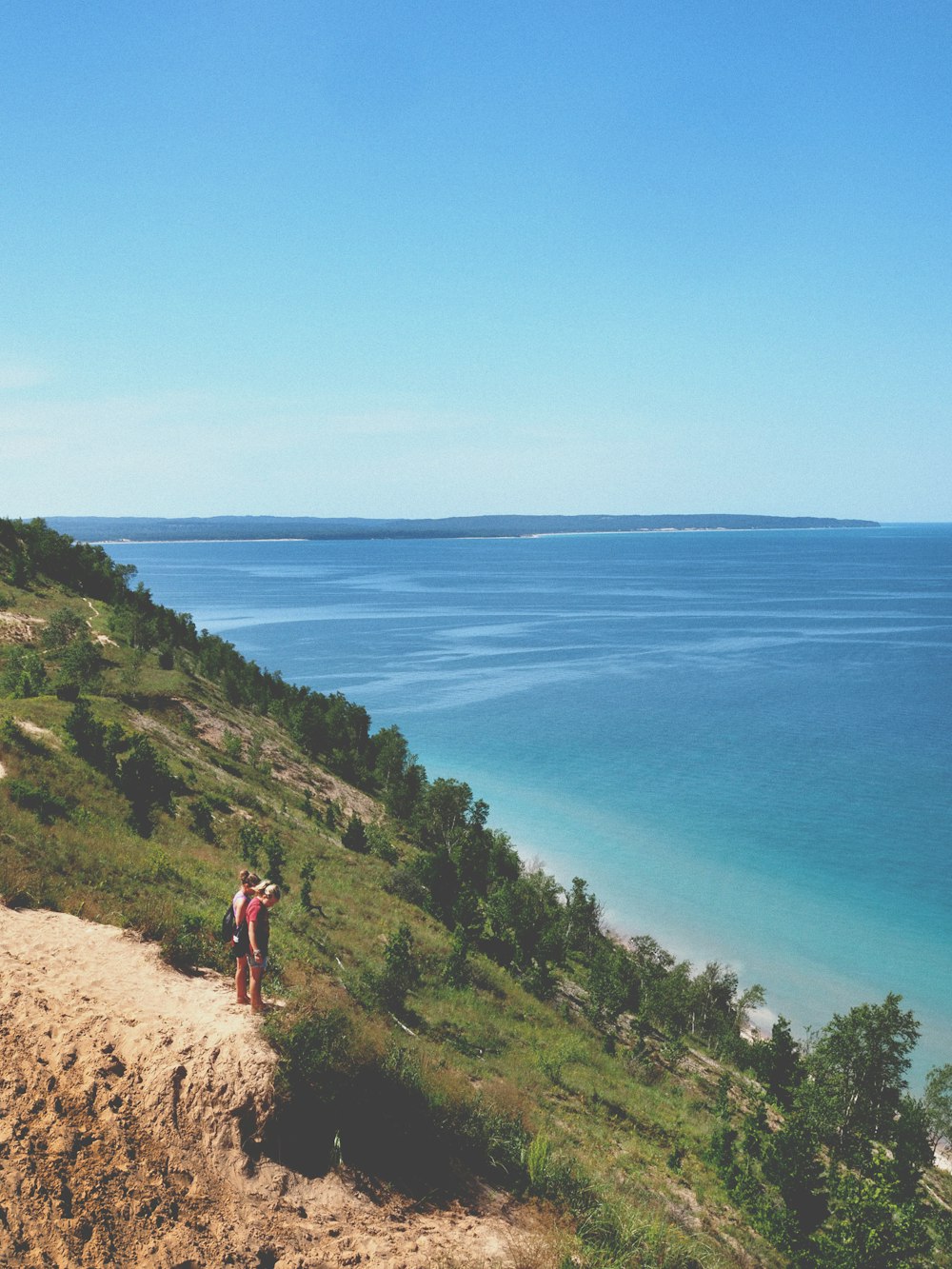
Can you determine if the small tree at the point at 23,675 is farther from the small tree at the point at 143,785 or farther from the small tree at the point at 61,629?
the small tree at the point at 143,785

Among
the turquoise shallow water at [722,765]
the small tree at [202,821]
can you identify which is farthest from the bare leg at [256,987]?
the turquoise shallow water at [722,765]

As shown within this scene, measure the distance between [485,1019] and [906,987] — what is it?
25415 mm

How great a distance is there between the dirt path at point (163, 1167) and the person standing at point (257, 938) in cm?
32

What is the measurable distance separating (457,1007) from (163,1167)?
15084mm

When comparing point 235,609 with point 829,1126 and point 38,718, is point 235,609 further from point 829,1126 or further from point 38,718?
point 829,1126

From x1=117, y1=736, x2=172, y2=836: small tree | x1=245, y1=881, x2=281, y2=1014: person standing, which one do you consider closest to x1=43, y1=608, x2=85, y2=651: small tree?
x1=117, y1=736, x2=172, y2=836: small tree

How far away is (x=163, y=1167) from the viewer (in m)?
9.95

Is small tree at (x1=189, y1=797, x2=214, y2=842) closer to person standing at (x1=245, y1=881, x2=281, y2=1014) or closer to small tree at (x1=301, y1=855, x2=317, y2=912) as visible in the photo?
small tree at (x1=301, y1=855, x2=317, y2=912)

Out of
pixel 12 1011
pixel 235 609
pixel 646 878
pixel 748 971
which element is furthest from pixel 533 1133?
pixel 235 609

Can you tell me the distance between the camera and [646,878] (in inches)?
1908

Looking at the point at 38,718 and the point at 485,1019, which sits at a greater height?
the point at 38,718

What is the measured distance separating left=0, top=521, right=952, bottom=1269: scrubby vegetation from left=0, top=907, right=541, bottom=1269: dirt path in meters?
0.63

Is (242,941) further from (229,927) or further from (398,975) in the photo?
(398,975)

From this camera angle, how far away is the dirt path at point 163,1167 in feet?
30.6
